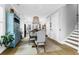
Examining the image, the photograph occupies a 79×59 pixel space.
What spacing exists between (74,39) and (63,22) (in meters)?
0.55

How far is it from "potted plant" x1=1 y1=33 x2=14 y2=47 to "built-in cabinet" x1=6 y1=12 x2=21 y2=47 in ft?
0.26

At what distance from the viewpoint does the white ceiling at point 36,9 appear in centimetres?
→ 312

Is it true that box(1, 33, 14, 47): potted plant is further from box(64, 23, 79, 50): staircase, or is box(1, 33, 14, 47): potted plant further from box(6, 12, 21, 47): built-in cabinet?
box(64, 23, 79, 50): staircase

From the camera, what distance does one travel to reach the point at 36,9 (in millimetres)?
3162

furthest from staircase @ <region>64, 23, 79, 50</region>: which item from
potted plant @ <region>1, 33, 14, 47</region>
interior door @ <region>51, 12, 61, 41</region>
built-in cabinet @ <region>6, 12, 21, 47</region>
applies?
potted plant @ <region>1, 33, 14, 47</region>

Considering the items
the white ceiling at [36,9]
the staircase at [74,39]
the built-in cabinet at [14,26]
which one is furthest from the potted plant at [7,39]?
the staircase at [74,39]

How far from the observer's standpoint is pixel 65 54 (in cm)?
312

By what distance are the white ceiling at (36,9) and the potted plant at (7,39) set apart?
27.0 inches

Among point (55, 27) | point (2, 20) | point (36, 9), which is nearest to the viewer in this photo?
point (2, 20)

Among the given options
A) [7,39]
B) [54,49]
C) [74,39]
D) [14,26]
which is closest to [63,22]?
[74,39]

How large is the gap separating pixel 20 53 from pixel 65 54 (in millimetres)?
1196

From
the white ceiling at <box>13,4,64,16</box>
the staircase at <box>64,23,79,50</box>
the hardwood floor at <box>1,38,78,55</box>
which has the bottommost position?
the hardwood floor at <box>1,38,78,55</box>

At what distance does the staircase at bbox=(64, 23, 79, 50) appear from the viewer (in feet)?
10.3

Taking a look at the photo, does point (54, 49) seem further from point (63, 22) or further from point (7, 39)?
point (7, 39)
